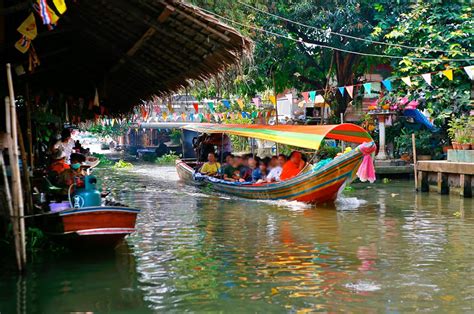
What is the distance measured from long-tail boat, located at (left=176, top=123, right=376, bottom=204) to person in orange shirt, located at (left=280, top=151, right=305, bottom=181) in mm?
353

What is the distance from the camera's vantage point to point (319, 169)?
49.1ft

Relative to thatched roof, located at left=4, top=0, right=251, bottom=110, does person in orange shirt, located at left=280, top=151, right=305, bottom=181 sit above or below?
below

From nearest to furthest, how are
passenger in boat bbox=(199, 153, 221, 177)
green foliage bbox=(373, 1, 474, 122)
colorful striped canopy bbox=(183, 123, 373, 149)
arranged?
colorful striped canopy bbox=(183, 123, 373, 149) → passenger in boat bbox=(199, 153, 221, 177) → green foliage bbox=(373, 1, 474, 122)

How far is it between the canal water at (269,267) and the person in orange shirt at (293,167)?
2.05 m

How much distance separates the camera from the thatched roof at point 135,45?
29.4 ft

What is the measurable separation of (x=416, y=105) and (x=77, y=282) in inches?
752

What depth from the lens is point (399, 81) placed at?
2370 cm

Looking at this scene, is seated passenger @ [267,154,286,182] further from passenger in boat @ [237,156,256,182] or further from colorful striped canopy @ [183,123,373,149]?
passenger in boat @ [237,156,256,182]

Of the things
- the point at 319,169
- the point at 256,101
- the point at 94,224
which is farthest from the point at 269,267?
the point at 256,101

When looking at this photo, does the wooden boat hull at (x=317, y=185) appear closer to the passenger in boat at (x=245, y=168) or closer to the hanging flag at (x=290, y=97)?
the passenger in boat at (x=245, y=168)

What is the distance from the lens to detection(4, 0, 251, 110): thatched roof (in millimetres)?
8969

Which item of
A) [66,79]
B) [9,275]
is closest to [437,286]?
[9,275]

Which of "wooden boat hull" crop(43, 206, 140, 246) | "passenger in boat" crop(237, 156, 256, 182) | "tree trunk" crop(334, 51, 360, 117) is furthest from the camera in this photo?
"tree trunk" crop(334, 51, 360, 117)

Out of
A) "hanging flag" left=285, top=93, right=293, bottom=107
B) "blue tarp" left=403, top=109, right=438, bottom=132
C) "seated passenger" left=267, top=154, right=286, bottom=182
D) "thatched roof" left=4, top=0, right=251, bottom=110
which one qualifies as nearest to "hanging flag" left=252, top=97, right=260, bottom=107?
"hanging flag" left=285, top=93, right=293, bottom=107
